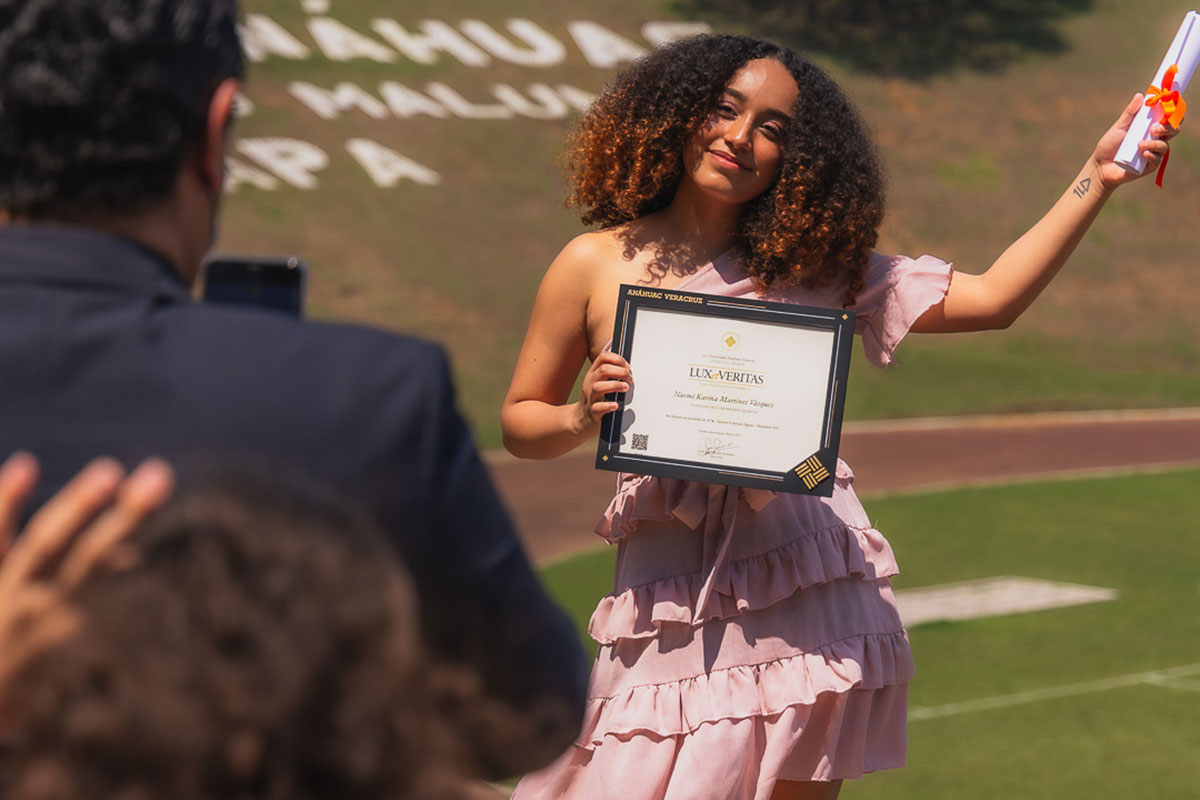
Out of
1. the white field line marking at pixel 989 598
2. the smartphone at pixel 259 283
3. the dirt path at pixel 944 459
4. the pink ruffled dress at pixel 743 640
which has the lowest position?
the dirt path at pixel 944 459

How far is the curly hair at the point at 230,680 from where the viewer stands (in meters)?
1.02

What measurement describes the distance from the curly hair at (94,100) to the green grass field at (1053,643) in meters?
4.57

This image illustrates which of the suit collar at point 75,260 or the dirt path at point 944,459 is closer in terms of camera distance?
the suit collar at point 75,260

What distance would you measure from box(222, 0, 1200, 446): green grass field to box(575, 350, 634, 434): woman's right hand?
40.8 feet

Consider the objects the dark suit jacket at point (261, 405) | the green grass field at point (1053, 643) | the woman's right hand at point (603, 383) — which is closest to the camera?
the dark suit jacket at point (261, 405)

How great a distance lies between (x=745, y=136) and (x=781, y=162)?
11cm

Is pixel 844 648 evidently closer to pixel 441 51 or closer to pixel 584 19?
pixel 441 51

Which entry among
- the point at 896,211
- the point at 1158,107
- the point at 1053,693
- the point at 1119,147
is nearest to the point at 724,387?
the point at 1119,147

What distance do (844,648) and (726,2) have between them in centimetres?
2749

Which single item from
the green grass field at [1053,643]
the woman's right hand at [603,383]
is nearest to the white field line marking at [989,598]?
the green grass field at [1053,643]

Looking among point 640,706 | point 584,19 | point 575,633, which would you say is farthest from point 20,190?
point 584,19

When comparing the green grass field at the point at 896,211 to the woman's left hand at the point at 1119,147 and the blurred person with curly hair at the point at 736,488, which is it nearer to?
the blurred person with curly hair at the point at 736,488

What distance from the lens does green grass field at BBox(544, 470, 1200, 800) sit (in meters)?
5.67

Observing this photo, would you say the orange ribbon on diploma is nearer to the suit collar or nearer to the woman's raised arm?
the woman's raised arm
